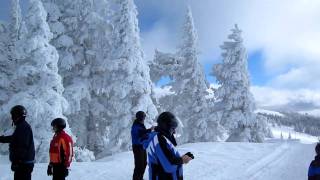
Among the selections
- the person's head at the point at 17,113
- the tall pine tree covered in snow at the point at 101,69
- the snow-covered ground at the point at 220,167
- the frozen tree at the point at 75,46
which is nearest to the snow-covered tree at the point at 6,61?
the frozen tree at the point at 75,46

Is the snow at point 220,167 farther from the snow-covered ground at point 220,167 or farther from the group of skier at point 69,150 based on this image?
the group of skier at point 69,150

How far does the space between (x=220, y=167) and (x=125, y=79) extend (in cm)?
1346

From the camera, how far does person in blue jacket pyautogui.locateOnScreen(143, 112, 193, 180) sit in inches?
226

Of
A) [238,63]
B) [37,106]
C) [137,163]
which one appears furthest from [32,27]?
[238,63]

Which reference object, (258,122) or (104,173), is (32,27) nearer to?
(104,173)

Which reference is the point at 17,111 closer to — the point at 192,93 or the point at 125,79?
the point at 125,79

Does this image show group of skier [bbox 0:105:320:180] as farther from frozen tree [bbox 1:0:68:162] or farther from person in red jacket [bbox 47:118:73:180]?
frozen tree [bbox 1:0:68:162]

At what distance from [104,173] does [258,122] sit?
27.2m

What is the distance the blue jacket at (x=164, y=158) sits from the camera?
18.8 ft

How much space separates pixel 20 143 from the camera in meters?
7.96

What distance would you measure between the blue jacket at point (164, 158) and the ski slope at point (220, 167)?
24.2ft

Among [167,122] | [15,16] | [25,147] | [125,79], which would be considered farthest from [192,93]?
[167,122]

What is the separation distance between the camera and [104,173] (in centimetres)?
1377

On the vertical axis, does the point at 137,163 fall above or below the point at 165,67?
below
